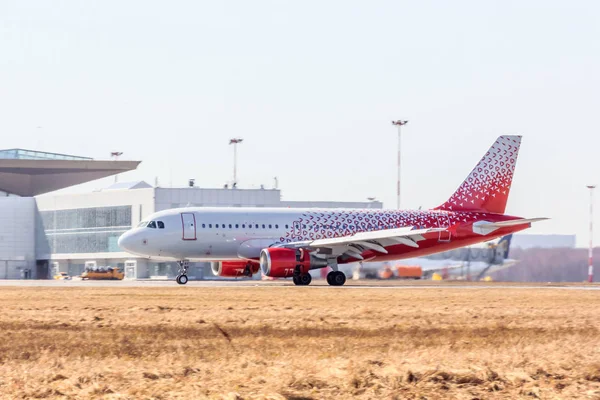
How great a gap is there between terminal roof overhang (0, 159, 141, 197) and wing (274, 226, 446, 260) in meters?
42.0

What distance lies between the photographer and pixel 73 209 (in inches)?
3740

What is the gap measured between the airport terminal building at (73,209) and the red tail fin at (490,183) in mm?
31306

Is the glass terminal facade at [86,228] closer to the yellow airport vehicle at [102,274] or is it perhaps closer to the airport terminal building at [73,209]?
the airport terminal building at [73,209]

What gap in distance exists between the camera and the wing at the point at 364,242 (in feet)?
175

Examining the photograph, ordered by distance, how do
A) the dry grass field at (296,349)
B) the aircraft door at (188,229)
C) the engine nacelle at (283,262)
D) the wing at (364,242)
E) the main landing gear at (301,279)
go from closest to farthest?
Answer: the dry grass field at (296,349) → the engine nacelle at (283,262) → the main landing gear at (301,279) → the wing at (364,242) → the aircraft door at (188,229)

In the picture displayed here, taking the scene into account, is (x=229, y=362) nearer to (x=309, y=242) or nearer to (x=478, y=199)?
(x=309, y=242)

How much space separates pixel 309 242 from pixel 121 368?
37104 mm

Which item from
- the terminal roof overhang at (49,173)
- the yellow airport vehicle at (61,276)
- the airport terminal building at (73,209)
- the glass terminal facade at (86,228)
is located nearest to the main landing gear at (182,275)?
the yellow airport vehicle at (61,276)

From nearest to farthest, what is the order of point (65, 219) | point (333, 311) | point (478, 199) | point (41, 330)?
point (41, 330) < point (333, 311) < point (478, 199) < point (65, 219)

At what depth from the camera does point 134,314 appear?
1133 inches

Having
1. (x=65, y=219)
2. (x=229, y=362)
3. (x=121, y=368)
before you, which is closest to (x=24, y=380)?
(x=121, y=368)

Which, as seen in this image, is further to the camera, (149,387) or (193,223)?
(193,223)

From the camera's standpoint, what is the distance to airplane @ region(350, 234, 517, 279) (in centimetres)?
6562

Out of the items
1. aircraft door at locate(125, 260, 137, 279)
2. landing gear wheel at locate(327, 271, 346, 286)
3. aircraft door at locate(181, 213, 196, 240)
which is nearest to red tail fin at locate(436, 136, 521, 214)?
landing gear wheel at locate(327, 271, 346, 286)
